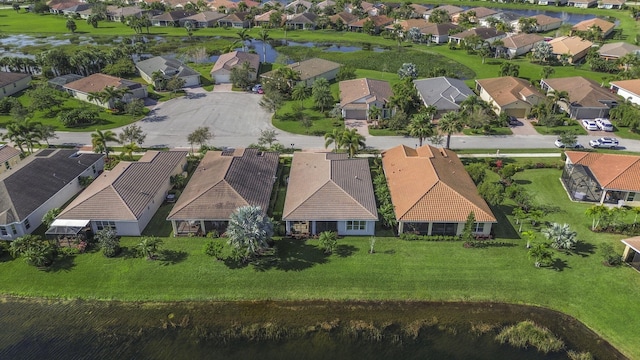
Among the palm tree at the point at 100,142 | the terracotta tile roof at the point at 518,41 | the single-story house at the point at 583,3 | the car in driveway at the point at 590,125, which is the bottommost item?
the car in driveway at the point at 590,125

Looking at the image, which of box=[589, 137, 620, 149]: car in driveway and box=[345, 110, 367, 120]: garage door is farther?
box=[345, 110, 367, 120]: garage door

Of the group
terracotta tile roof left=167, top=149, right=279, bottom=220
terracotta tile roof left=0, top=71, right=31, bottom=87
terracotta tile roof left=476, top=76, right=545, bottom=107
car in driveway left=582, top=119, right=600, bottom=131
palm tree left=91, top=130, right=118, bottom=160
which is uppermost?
terracotta tile roof left=0, top=71, right=31, bottom=87

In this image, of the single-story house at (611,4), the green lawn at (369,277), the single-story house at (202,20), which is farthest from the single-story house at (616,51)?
the single-story house at (202,20)

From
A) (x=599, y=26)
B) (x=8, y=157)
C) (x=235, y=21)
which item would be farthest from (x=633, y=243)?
(x=235, y=21)

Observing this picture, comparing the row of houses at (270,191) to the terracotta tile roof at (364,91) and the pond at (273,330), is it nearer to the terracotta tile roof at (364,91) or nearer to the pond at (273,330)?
the pond at (273,330)

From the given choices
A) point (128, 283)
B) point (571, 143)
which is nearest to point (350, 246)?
point (128, 283)

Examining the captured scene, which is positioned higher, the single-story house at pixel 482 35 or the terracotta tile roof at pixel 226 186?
the single-story house at pixel 482 35

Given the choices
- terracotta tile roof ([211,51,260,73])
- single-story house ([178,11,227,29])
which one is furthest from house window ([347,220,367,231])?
single-story house ([178,11,227,29])

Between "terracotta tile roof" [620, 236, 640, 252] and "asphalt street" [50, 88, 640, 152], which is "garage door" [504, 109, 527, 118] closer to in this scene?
"asphalt street" [50, 88, 640, 152]
